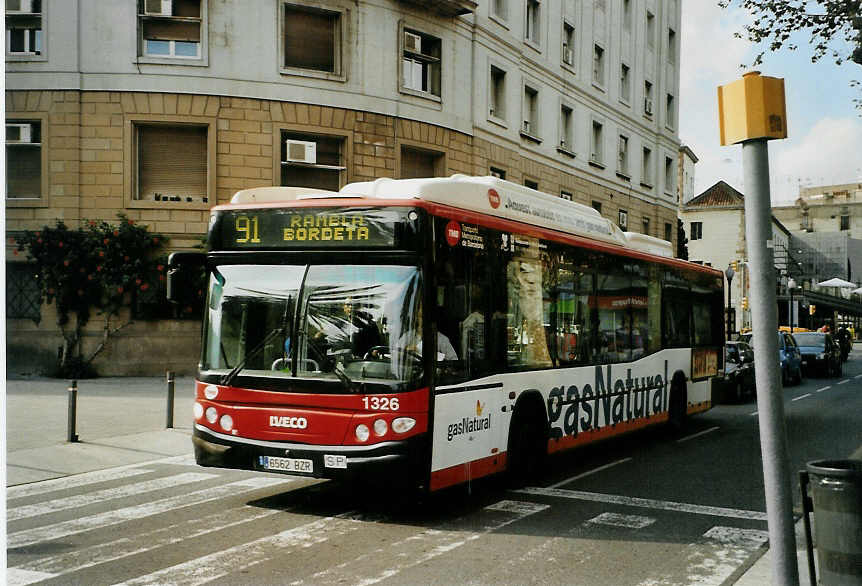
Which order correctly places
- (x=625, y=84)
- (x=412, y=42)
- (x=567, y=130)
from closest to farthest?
(x=412, y=42) < (x=567, y=130) < (x=625, y=84)

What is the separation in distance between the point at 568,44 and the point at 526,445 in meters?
27.8

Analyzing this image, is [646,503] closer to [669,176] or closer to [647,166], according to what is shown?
[647,166]

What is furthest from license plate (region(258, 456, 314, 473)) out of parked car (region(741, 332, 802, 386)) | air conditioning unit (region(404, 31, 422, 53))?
parked car (region(741, 332, 802, 386))

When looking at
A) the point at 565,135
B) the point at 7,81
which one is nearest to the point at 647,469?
the point at 7,81

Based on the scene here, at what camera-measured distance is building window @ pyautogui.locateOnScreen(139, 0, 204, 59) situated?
871 inches

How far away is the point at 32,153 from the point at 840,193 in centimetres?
12213

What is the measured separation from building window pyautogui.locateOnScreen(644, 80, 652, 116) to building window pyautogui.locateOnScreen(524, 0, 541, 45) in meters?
11.8

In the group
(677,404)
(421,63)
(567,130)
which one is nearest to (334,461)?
(677,404)

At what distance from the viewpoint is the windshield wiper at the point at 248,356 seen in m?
7.85

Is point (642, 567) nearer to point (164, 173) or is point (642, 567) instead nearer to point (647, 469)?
point (647, 469)

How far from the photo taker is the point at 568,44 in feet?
113

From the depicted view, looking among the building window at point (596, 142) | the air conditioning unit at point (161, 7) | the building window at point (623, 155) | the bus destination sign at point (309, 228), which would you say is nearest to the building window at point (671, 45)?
the building window at point (623, 155)

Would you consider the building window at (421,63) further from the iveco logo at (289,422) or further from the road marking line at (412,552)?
the road marking line at (412,552)

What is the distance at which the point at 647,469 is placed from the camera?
35.6 feet
